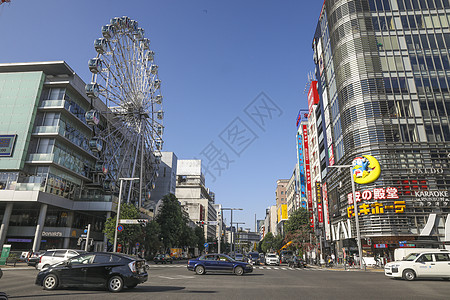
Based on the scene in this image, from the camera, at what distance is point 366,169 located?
38.7 metres

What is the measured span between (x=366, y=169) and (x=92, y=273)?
118 ft

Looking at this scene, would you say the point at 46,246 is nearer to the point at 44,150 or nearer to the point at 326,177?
the point at 44,150

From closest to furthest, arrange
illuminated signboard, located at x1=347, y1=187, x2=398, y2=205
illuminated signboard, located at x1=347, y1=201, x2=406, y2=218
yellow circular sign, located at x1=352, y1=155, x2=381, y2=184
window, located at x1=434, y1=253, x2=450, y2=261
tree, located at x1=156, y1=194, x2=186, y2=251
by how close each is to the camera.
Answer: window, located at x1=434, y1=253, x2=450, y2=261 → illuminated signboard, located at x1=347, y1=201, x2=406, y2=218 → illuminated signboard, located at x1=347, y1=187, x2=398, y2=205 → yellow circular sign, located at x1=352, y1=155, x2=381, y2=184 → tree, located at x1=156, y1=194, x2=186, y2=251

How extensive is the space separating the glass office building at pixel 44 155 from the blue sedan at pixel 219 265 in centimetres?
2937

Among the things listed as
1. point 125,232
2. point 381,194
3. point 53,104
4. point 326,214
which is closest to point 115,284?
point 125,232

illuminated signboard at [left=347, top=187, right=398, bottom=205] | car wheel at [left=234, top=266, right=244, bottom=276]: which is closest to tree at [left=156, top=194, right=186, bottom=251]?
illuminated signboard at [left=347, top=187, right=398, bottom=205]

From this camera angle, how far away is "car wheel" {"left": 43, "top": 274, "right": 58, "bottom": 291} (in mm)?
11164

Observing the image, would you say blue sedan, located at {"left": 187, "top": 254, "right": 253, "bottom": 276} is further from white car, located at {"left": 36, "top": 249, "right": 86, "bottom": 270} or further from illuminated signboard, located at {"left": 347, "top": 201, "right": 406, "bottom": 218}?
illuminated signboard, located at {"left": 347, "top": 201, "right": 406, "bottom": 218}

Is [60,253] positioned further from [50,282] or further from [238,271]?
[238,271]

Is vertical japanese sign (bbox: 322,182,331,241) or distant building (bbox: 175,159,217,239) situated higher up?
distant building (bbox: 175,159,217,239)

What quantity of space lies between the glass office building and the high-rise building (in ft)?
120

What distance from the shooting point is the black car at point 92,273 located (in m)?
11.2

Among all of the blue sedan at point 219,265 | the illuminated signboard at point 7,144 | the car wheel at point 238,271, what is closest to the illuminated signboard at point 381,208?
the blue sedan at point 219,265

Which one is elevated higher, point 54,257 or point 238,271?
point 54,257
